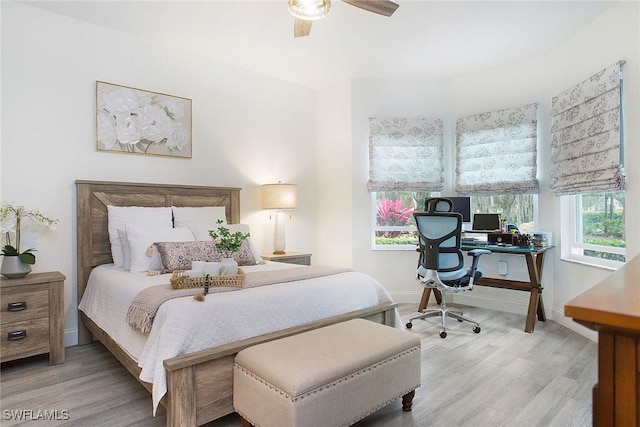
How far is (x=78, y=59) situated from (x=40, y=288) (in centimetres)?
196

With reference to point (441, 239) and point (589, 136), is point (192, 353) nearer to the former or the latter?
point (441, 239)

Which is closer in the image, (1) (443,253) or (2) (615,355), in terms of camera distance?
(2) (615,355)

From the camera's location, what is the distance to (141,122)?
354 centimetres

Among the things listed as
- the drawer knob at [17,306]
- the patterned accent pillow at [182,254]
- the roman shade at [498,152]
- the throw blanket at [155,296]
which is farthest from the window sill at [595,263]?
the drawer knob at [17,306]

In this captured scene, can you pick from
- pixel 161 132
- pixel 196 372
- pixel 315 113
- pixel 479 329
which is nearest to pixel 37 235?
pixel 161 132

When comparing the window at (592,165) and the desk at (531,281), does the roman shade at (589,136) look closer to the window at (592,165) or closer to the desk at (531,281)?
the window at (592,165)

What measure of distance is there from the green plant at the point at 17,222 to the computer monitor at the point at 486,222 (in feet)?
13.7

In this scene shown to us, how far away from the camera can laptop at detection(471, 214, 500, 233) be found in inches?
163

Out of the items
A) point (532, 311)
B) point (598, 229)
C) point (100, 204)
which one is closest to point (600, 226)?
point (598, 229)

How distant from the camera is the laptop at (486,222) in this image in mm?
4141

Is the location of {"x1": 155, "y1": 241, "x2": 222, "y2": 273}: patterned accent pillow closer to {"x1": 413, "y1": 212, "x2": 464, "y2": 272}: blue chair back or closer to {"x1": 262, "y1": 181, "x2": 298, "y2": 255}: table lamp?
{"x1": 262, "y1": 181, "x2": 298, "y2": 255}: table lamp

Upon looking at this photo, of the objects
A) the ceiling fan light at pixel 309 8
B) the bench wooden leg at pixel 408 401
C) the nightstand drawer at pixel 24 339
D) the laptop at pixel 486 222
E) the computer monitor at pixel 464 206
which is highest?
the ceiling fan light at pixel 309 8

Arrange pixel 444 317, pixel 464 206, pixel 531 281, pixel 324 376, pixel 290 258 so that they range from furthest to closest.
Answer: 1. pixel 464 206
2. pixel 290 258
3. pixel 531 281
4. pixel 444 317
5. pixel 324 376

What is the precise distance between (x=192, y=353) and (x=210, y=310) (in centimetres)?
22
